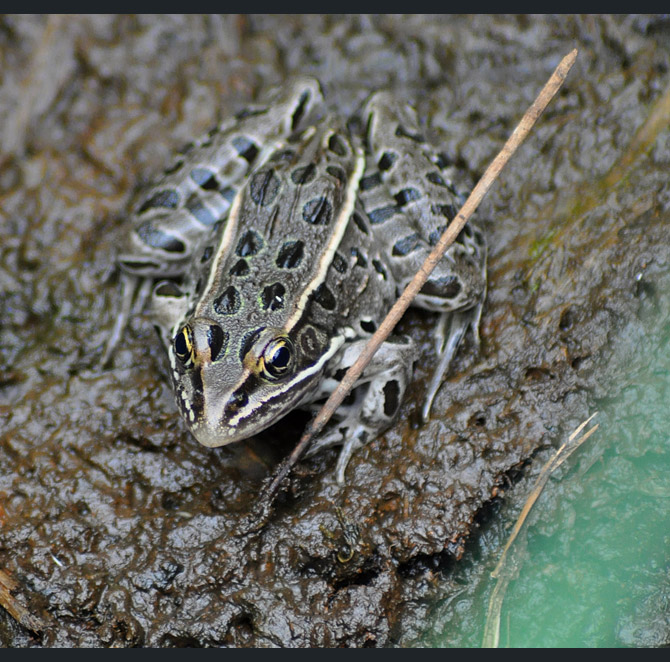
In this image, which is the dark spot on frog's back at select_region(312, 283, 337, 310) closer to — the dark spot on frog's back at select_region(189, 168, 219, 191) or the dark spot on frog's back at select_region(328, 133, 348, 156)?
the dark spot on frog's back at select_region(328, 133, 348, 156)

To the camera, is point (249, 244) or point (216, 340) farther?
point (249, 244)

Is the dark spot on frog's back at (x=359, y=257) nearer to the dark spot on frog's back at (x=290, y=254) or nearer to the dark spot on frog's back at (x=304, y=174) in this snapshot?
the dark spot on frog's back at (x=290, y=254)

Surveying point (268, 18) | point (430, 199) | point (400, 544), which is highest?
point (268, 18)

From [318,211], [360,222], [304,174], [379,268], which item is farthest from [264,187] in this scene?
[379,268]

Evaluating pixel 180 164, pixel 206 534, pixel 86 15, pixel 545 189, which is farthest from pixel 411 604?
pixel 86 15

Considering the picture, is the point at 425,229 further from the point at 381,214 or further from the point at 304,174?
the point at 304,174

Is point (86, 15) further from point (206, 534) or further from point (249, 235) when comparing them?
point (206, 534)
